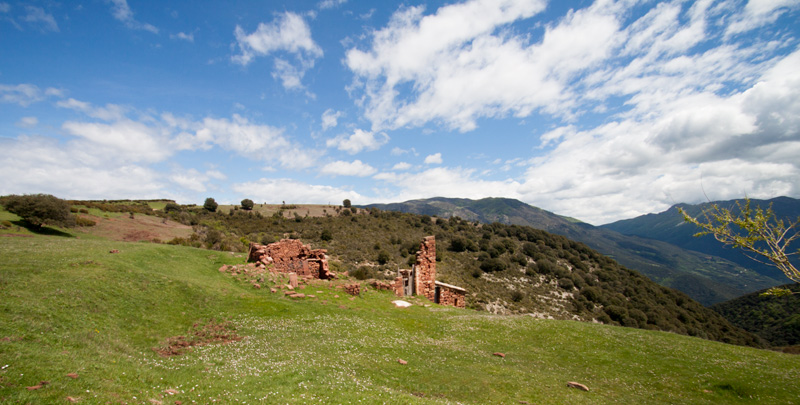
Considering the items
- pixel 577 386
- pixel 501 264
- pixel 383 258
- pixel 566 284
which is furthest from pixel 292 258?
pixel 566 284

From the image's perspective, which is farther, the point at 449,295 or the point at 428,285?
the point at 428,285

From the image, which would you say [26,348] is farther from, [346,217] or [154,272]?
[346,217]

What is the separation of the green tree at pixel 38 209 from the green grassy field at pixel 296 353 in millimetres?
20520

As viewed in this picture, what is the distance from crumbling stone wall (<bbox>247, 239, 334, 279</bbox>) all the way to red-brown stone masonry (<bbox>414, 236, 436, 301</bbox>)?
8.09 meters

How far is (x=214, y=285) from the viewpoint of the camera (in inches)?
750

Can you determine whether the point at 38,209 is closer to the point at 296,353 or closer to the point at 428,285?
the point at 296,353

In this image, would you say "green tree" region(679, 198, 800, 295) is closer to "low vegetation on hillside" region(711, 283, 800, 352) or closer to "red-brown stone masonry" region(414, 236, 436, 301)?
"red-brown stone masonry" region(414, 236, 436, 301)

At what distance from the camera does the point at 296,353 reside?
12242 millimetres

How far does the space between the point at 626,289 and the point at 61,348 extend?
68.9m

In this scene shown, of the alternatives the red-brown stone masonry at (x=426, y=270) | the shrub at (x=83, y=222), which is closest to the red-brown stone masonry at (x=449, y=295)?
the red-brown stone masonry at (x=426, y=270)

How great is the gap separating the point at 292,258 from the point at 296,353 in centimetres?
1625

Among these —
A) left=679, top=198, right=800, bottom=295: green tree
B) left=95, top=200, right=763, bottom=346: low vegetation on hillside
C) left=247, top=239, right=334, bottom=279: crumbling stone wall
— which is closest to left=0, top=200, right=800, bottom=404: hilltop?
left=679, top=198, right=800, bottom=295: green tree

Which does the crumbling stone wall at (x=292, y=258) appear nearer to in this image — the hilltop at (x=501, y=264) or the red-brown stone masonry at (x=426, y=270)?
the red-brown stone masonry at (x=426, y=270)

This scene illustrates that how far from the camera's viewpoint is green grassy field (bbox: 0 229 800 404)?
814cm
